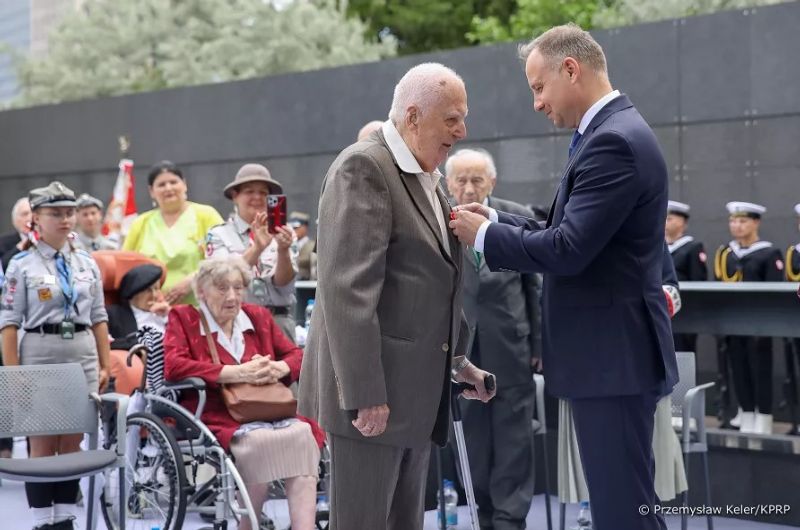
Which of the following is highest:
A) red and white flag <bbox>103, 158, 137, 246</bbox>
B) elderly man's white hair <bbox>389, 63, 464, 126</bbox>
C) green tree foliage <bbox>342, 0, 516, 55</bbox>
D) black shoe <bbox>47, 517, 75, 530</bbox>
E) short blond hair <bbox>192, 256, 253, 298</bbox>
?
green tree foliage <bbox>342, 0, 516, 55</bbox>

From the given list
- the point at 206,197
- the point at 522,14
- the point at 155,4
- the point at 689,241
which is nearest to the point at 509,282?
the point at 689,241

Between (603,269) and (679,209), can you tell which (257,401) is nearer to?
(603,269)

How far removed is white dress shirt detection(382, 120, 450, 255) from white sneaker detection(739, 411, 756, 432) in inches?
152

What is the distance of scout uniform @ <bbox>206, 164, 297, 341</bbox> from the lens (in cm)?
585

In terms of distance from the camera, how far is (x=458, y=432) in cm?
400

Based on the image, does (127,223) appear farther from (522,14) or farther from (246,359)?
(522,14)

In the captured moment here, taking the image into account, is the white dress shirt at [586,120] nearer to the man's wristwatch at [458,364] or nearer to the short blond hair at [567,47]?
the short blond hair at [567,47]

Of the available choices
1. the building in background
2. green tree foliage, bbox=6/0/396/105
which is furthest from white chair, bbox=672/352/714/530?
the building in background

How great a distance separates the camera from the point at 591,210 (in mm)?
3131

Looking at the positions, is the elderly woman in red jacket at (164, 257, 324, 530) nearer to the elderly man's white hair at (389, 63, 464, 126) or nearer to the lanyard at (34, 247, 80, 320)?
the lanyard at (34, 247, 80, 320)

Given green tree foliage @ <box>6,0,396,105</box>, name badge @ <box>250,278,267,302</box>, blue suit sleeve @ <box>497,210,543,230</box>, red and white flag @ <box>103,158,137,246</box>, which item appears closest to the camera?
blue suit sleeve @ <box>497,210,543,230</box>

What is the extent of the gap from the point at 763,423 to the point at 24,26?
66.0ft

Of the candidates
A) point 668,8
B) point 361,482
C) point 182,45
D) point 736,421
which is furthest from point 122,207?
point 361,482

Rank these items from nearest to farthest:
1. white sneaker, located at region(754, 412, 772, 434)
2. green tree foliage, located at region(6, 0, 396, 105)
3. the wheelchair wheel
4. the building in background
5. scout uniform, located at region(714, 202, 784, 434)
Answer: the wheelchair wheel
white sneaker, located at region(754, 412, 772, 434)
scout uniform, located at region(714, 202, 784, 434)
green tree foliage, located at region(6, 0, 396, 105)
the building in background
